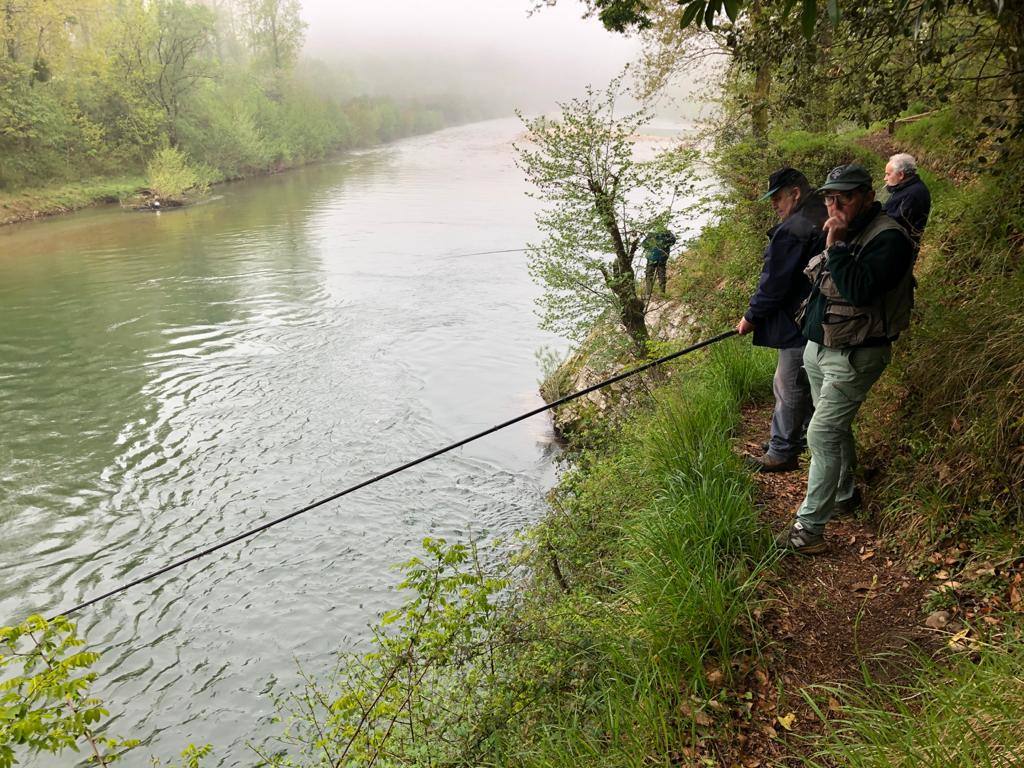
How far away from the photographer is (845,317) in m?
3.00

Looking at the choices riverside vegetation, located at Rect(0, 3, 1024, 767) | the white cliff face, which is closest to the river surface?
the white cliff face

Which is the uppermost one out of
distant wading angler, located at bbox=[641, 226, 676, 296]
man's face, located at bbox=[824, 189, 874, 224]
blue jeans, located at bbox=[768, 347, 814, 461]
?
man's face, located at bbox=[824, 189, 874, 224]

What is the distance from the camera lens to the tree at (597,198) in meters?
8.20

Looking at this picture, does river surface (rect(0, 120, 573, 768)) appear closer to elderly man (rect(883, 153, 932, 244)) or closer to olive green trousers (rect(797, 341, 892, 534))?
olive green trousers (rect(797, 341, 892, 534))

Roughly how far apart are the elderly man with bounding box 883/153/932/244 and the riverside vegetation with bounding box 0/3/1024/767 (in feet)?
1.25

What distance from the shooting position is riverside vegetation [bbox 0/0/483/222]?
3431cm

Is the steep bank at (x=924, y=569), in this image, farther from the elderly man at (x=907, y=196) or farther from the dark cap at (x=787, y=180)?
the dark cap at (x=787, y=180)

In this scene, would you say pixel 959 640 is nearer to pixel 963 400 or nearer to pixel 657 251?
pixel 963 400

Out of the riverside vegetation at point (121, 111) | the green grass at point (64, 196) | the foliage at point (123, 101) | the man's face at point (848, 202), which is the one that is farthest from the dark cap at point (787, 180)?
the foliage at point (123, 101)

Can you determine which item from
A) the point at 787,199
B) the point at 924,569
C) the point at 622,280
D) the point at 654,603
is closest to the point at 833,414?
the point at 924,569

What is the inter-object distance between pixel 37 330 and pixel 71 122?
28220 millimetres

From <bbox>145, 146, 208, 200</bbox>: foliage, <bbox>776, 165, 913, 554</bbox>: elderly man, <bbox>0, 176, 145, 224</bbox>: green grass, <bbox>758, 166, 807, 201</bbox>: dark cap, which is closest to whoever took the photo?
<bbox>776, 165, 913, 554</bbox>: elderly man

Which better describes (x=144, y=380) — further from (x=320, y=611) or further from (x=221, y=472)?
(x=320, y=611)

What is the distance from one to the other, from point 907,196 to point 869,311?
7.76 ft
